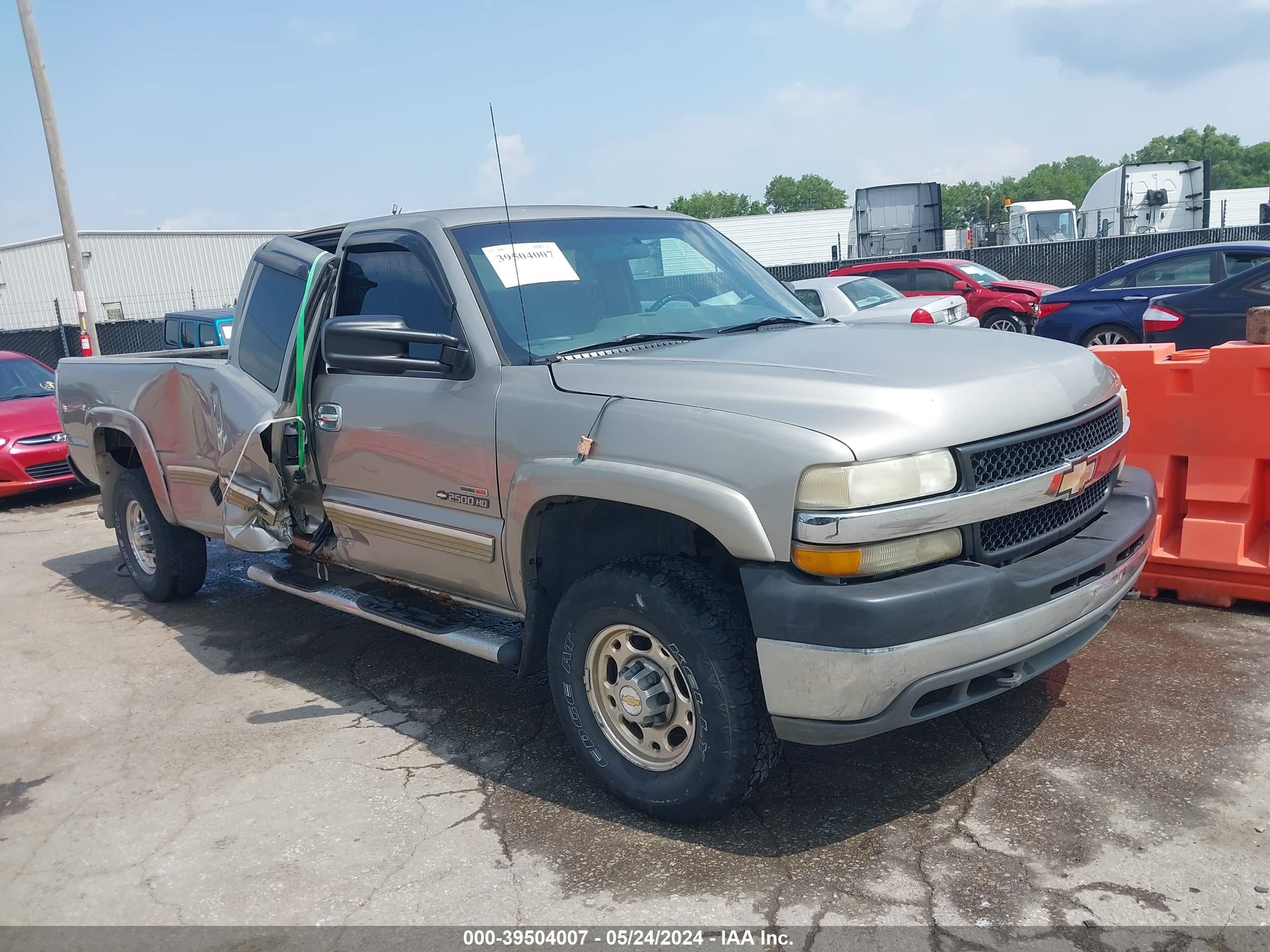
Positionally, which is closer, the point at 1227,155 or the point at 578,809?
the point at 578,809

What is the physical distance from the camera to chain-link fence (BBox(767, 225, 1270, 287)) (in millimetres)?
21531

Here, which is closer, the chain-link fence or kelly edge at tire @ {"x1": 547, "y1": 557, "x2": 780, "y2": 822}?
kelly edge at tire @ {"x1": 547, "y1": 557, "x2": 780, "y2": 822}

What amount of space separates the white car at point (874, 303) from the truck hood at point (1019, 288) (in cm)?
464

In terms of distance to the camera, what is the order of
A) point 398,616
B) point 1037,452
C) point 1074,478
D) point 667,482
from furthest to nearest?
point 398,616
point 1074,478
point 1037,452
point 667,482

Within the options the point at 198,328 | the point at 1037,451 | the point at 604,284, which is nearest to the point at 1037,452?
the point at 1037,451

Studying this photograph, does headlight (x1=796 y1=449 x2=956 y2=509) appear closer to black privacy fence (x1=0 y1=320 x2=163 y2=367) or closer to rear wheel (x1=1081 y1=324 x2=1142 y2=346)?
rear wheel (x1=1081 y1=324 x2=1142 y2=346)

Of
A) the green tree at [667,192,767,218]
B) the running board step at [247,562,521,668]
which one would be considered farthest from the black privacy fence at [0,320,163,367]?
the green tree at [667,192,767,218]

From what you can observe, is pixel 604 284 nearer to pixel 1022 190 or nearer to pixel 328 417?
pixel 328 417

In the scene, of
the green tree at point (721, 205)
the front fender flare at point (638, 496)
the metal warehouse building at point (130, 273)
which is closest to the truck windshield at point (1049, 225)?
the metal warehouse building at point (130, 273)

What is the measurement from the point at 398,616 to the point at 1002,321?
15409mm

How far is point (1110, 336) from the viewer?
40.4 feet

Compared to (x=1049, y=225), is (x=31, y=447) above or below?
below

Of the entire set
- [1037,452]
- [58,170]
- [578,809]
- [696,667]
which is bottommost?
[578,809]

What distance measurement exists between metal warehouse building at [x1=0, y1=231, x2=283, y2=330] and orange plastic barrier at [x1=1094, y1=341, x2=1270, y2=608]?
3633 centimetres
